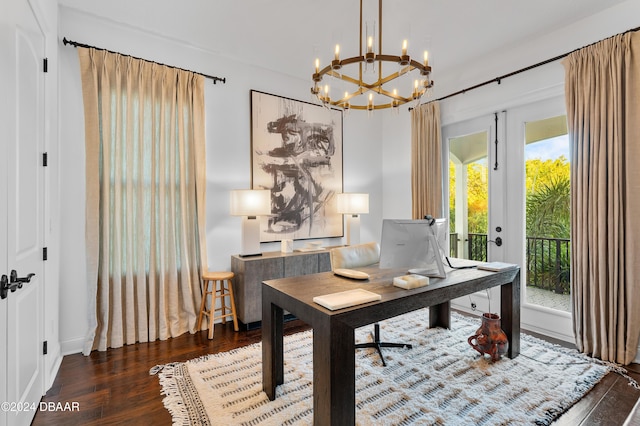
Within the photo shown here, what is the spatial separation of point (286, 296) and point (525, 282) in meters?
2.74

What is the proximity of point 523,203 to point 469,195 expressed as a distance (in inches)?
23.8

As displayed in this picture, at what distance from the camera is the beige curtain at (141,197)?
2736mm

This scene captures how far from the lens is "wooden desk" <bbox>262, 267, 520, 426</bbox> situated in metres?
1.48

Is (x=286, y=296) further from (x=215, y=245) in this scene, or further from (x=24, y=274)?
(x=215, y=245)

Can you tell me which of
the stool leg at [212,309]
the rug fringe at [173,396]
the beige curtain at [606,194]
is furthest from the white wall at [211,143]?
the beige curtain at [606,194]

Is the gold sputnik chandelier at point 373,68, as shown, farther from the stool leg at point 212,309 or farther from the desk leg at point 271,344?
the stool leg at point 212,309

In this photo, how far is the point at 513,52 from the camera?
128 inches

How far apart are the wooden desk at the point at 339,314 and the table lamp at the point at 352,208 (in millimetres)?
1574

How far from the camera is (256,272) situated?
3.24m

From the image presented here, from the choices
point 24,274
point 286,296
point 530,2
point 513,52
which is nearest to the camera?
point 24,274

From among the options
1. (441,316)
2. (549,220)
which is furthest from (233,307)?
(549,220)

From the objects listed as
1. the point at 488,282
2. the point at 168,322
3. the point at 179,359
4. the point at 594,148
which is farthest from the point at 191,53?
the point at 594,148

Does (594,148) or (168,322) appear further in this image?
(168,322)

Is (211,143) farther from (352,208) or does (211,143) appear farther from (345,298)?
(345,298)
